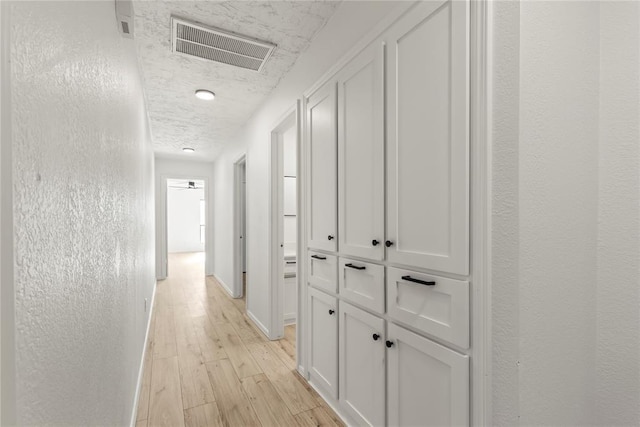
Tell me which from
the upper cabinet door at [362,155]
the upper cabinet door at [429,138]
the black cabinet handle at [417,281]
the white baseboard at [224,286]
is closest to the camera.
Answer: the upper cabinet door at [429,138]

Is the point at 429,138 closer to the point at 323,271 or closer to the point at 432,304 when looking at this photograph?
the point at 432,304

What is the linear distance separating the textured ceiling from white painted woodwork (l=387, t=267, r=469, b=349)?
5.26 ft

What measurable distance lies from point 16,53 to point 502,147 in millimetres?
1132

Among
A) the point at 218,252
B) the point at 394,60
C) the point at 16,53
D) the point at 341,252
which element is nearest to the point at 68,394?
the point at 16,53

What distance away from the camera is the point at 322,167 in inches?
76.2

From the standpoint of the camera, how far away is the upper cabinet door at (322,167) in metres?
1.81

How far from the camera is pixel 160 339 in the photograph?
2.94m

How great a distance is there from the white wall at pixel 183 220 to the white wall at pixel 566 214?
1119 centimetres

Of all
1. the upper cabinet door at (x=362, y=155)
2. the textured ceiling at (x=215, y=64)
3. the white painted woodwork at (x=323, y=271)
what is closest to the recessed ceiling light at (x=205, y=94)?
the textured ceiling at (x=215, y=64)

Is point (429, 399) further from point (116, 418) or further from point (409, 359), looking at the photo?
point (116, 418)

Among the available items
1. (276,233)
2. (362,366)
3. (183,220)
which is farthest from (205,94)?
(183,220)

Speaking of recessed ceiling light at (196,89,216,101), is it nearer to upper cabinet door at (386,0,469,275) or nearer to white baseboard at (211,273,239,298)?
upper cabinet door at (386,0,469,275)

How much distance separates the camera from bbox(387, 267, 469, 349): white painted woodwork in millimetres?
1043

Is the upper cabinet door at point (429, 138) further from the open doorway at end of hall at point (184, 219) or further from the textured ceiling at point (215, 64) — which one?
the open doorway at end of hall at point (184, 219)
